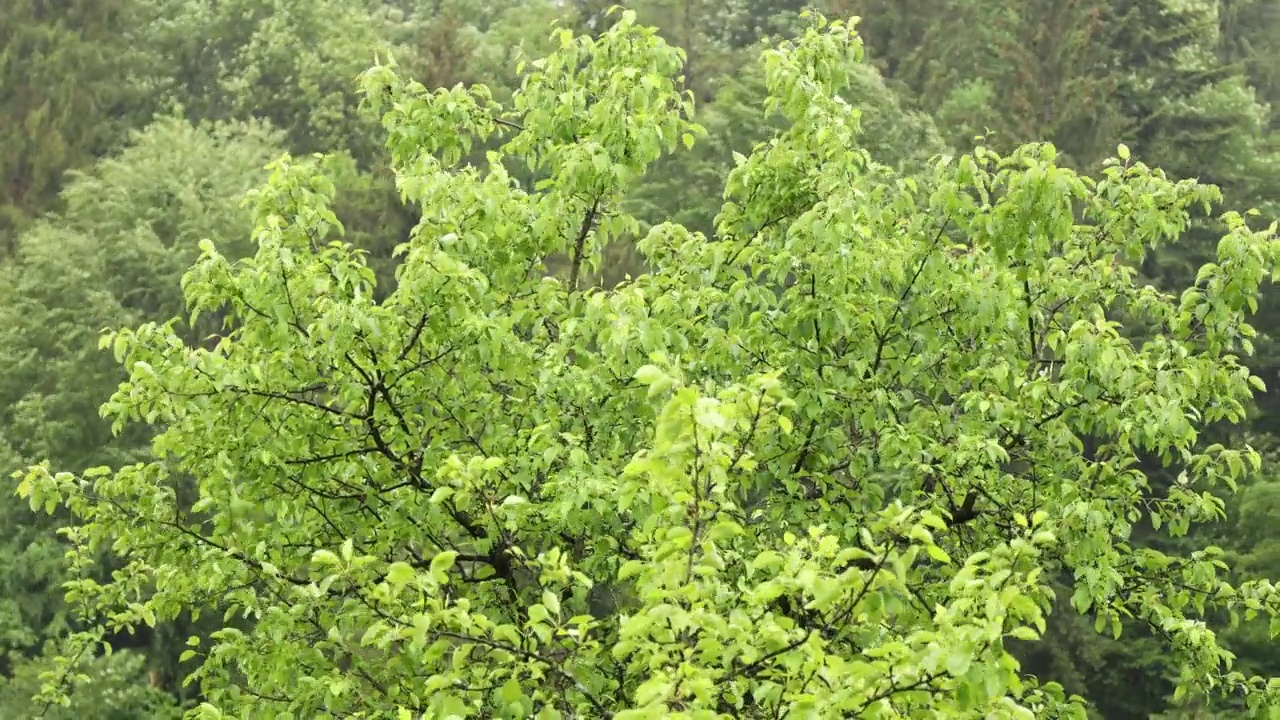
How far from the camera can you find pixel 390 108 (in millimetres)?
9562

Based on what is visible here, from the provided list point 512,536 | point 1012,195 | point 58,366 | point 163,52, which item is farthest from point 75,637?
point 163,52

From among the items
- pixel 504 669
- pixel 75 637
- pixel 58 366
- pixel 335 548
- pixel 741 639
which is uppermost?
pixel 741 639

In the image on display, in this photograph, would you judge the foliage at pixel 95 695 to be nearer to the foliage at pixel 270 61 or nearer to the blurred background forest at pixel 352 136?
the blurred background forest at pixel 352 136

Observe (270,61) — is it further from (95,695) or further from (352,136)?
(95,695)

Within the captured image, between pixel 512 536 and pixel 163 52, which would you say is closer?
pixel 512 536

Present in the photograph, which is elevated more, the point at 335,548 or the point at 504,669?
the point at 504,669

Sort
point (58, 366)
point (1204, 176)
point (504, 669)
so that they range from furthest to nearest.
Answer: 1. point (1204, 176)
2. point (58, 366)
3. point (504, 669)

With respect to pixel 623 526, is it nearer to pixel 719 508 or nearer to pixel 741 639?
pixel 719 508

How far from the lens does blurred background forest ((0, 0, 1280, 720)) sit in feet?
98.7

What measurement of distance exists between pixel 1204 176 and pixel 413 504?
37.3 metres

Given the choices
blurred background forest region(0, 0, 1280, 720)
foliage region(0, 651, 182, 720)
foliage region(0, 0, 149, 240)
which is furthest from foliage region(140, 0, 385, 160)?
foliage region(0, 651, 182, 720)

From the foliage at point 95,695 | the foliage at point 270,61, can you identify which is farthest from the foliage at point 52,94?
the foliage at point 95,695

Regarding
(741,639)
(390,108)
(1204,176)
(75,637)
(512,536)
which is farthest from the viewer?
(1204,176)

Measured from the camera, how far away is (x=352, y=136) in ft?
148
